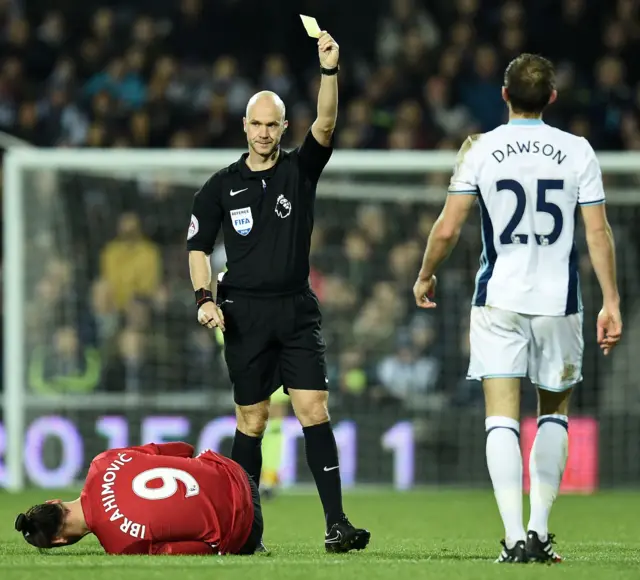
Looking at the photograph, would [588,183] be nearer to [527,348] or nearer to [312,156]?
[527,348]

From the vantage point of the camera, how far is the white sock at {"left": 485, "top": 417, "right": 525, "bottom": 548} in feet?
16.8

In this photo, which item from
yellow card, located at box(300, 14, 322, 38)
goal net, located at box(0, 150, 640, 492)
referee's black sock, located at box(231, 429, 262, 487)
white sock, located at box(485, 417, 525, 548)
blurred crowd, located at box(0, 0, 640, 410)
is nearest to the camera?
white sock, located at box(485, 417, 525, 548)

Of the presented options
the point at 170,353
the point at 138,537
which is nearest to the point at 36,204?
the point at 170,353

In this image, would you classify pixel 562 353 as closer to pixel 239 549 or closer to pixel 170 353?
pixel 239 549

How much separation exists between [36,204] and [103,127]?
248cm

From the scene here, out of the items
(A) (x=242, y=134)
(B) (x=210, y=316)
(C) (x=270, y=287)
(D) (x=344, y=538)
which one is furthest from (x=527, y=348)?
(A) (x=242, y=134)

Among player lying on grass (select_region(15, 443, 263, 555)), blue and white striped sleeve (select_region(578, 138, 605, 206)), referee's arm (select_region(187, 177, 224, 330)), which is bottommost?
player lying on grass (select_region(15, 443, 263, 555))

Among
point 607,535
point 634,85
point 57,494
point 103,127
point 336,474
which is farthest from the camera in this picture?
point 634,85

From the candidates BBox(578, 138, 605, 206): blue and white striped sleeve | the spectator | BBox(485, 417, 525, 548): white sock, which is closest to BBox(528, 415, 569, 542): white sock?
BBox(485, 417, 525, 548): white sock

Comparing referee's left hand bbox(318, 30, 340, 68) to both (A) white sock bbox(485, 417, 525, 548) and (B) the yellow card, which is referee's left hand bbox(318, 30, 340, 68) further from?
(A) white sock bbox(485, 417, 525, 548)

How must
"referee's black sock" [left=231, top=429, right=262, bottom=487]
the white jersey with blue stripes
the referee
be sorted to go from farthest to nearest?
"referee's black sock" [left=231, top=429, right=262, bottom=487], the referee, the white jersey with blue stripes

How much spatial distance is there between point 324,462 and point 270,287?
0.74 metres

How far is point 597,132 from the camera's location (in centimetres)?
1397

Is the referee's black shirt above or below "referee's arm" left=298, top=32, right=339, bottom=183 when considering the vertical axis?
below
